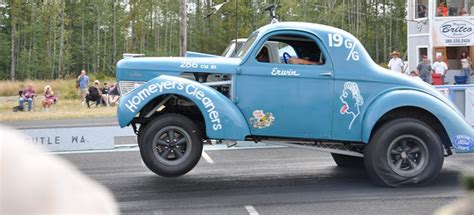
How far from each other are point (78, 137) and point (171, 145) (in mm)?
4407

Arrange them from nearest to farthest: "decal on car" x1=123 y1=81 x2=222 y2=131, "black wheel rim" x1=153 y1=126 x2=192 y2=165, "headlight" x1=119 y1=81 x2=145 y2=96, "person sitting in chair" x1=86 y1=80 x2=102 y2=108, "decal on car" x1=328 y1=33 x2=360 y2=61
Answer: "decal on car" x1=123 y1=81 x2=222 y2=131, "black wheel rim" x1=153 y1=126 x2=192 y2=165, "decal on car" x1=328 y1=33 x2=360 y2=61, "headlight" x1=119 y1=81 x2=145 y2=96, "person sitting in chair" x1=86 y1=80 x2=102 y2=108

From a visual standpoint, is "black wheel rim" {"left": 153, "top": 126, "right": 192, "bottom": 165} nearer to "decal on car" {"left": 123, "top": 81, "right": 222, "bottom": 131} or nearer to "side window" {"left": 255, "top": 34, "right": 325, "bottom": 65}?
"decal on car" {"left": 123, "top": 81, "right": 222, "bottom": 131}

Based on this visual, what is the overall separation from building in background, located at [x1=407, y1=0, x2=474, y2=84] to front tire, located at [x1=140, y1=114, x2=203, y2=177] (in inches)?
801

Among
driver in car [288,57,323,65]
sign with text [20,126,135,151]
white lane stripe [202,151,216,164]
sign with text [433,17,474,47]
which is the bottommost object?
white lane stripe [202,151,216,164]

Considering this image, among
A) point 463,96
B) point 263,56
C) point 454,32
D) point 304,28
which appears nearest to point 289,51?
point 304,28

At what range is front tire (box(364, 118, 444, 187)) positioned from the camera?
25.1 ft

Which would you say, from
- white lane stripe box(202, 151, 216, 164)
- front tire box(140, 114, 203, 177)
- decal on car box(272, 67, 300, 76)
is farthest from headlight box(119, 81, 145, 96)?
white lane stripe box(202, 151, 216, 164)

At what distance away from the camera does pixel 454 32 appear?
26.8m

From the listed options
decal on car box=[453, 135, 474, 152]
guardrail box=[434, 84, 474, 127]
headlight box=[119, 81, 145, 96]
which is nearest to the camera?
decal on car box=[453, 135, 474, 152]

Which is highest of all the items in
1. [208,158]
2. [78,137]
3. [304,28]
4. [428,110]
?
[304,28]

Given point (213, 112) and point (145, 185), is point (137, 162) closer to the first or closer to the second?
point (145, 185)

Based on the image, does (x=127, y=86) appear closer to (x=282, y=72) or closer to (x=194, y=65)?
(x=194, y=65)

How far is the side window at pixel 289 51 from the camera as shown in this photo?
7.88 meters

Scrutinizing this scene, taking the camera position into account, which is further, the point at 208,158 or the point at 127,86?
the point at 208,158
